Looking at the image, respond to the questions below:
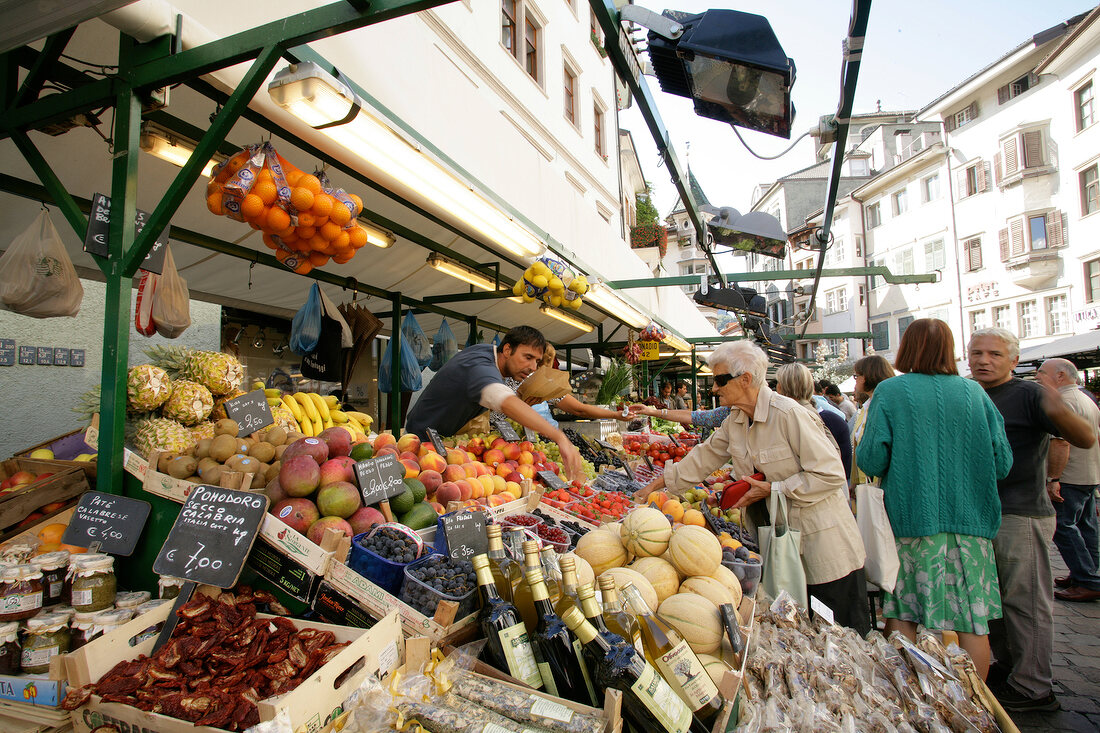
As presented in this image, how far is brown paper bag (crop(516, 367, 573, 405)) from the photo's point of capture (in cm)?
473

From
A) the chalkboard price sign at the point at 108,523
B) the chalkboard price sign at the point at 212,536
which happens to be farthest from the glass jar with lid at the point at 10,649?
the chalkboard price sign at the point at 212,536

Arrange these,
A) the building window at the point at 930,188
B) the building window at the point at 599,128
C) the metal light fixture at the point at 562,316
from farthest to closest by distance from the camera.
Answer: the building window at the point at 930,188
the building window at the point at 599,128
the metal light fixture at the point at 562,316

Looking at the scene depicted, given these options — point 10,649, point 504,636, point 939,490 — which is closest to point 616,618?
point 504,636

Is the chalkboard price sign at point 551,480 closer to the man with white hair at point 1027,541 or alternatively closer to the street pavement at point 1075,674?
the man with white hair at point 1027,541

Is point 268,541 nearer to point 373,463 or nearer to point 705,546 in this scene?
point 373,463

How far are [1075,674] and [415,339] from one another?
6.52 meters

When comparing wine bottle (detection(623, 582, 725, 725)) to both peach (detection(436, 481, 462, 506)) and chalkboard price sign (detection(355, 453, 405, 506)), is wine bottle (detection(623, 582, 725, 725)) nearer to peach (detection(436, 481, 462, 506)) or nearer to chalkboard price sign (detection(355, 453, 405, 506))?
chalkboard price sign (detection(355, 453, 405, 506))

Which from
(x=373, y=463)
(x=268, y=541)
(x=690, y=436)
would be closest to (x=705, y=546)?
(x=373, y=463)

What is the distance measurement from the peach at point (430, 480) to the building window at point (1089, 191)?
81.2ft

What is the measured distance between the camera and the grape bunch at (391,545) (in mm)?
2002

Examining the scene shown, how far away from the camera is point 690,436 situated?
9508 mm

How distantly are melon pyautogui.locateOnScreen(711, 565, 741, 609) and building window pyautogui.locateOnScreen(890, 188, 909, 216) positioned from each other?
103 ft

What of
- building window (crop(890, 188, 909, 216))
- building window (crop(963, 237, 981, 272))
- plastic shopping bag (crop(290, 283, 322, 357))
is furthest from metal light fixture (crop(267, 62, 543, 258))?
building window (crop(890, 188, 909, 216))

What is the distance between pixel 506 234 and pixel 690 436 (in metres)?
6.02
